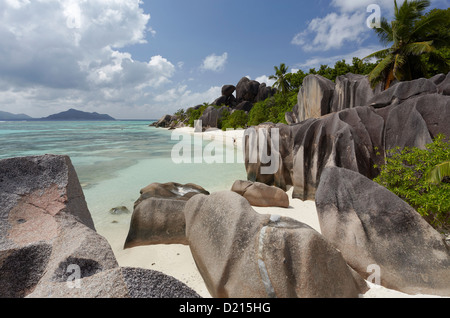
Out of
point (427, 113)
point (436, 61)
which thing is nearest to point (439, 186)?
point (427, 113)

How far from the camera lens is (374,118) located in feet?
22.1

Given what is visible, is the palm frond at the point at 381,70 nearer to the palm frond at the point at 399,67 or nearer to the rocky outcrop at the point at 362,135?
the palm frond at the point at 399,67

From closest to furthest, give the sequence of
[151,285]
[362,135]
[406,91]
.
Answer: [151,285]
[362,135]
[406,91]

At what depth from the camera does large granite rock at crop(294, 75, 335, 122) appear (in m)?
16.6

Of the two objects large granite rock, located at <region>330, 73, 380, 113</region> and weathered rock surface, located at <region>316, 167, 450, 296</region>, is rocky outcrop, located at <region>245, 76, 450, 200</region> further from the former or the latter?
large granite rock, located at <region>330, 73, 380, 113</region>

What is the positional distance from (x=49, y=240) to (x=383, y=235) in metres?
4.79

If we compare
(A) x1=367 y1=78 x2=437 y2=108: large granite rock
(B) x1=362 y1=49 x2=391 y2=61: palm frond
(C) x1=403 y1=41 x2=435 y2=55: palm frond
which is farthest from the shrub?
(B) x1=362 y1=49 x2=391 y2=61: palm frond

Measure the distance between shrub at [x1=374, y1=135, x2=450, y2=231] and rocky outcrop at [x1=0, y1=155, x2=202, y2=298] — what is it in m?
4.76

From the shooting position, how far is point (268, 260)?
8.32 feet

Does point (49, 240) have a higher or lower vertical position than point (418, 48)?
lower

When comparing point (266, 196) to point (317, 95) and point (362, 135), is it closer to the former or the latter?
point (362, 135)

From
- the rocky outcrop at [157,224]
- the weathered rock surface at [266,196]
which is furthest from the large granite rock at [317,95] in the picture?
the rocky outcrop at [157,224]

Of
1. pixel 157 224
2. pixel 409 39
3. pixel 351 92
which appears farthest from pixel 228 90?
pixel 157 224
